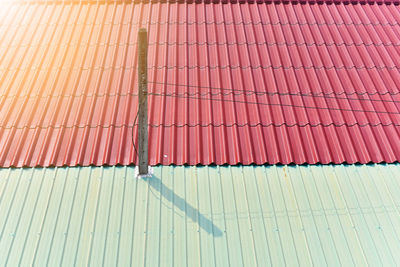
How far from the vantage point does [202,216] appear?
12.3 ft

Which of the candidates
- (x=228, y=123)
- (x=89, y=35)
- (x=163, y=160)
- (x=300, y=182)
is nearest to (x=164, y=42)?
(x=89, y=35)

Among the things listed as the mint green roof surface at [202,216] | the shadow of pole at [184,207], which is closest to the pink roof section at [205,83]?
the mint green roof surface at [202,216]

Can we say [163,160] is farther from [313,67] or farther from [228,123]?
[313,67]

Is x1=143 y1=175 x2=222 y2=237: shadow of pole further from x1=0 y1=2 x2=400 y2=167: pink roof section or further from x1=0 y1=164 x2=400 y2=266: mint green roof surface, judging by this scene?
x1=0 y1=2 x2=400 y2=167: pink roof section

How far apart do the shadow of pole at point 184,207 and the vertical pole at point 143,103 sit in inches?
8.8

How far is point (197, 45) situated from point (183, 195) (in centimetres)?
331

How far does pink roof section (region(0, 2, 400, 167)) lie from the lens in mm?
4422

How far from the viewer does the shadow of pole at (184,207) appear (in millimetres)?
3664

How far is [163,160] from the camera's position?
427cm

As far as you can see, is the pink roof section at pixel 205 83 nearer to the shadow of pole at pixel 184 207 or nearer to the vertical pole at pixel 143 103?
the vertical pole at pixel 143 103

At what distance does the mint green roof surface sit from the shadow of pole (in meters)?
0.01

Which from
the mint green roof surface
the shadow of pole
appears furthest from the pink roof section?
the shadow of pole

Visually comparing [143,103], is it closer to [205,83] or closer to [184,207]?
[184,207]

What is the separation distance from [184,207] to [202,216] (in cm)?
27
